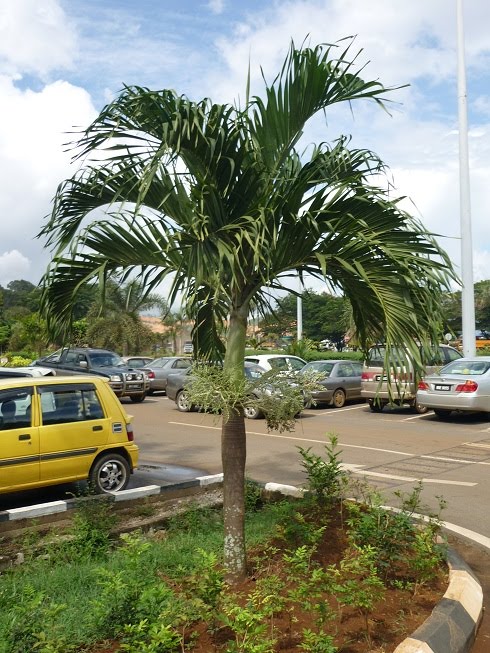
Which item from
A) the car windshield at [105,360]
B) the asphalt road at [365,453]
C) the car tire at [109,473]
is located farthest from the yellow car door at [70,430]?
the car windshield at [105,360]

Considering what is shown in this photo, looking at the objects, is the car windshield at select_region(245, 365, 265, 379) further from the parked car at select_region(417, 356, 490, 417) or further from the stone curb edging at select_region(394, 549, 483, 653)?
the parked car at select_region(417, 356, 490, 417)

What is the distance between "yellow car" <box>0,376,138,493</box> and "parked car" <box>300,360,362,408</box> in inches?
443

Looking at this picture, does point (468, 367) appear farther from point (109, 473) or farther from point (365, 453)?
point (109, 473)

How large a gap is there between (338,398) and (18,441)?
43.8 ft

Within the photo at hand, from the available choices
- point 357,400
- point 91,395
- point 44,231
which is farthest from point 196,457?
point 357,400

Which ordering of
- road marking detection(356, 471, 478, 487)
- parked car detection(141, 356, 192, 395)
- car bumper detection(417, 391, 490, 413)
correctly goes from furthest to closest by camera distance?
parked car detection(141, 356, 192, 395), car bumper detection(417, 391, 490, 413), road marking detection(356, 471, 478, 487)

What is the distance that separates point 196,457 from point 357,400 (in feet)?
33.4

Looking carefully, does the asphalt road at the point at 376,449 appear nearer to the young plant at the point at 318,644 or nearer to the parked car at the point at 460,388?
the parked car at the point at 460,388

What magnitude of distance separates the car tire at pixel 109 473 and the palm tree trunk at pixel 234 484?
3.52 meters

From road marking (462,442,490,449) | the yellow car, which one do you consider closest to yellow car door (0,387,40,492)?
the yellow car

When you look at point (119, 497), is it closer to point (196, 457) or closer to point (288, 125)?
point (288, 125)

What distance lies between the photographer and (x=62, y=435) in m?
7.52

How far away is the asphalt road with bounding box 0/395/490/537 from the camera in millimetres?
8172

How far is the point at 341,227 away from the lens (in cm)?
432
